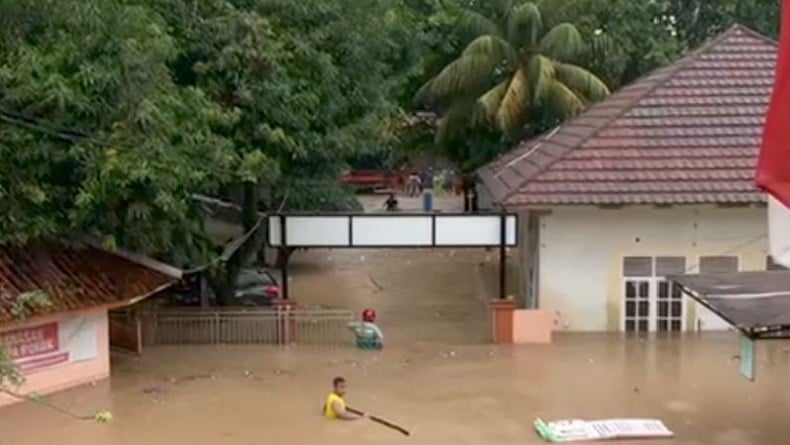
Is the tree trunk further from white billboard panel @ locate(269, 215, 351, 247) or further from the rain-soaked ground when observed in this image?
the rain-soaked ground

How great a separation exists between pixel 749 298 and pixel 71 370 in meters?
10.2

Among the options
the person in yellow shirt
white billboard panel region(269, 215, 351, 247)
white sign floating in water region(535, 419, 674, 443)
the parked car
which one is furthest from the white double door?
the person in yellow shirt

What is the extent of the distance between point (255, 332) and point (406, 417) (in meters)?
5.69

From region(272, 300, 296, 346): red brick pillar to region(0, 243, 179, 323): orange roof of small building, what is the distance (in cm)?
238

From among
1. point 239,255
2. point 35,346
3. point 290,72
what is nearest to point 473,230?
point 290,72

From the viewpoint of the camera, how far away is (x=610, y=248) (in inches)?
787

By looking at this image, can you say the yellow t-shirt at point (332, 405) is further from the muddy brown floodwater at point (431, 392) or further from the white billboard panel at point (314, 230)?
the white billboard panel at point (314, 230)

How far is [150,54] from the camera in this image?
1452cm

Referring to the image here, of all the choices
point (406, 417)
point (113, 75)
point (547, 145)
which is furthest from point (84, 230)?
point (547, 145)

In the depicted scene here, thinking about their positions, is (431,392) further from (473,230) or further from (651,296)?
(651,296)

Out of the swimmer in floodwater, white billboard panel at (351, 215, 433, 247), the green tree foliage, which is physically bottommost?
the swimmer in floodwater

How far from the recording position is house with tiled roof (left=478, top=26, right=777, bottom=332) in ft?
63.4

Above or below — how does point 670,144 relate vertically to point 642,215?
above

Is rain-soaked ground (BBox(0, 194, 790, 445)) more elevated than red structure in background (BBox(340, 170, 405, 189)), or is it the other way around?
red structure in background (BBox(340, 170, 405, 189))
